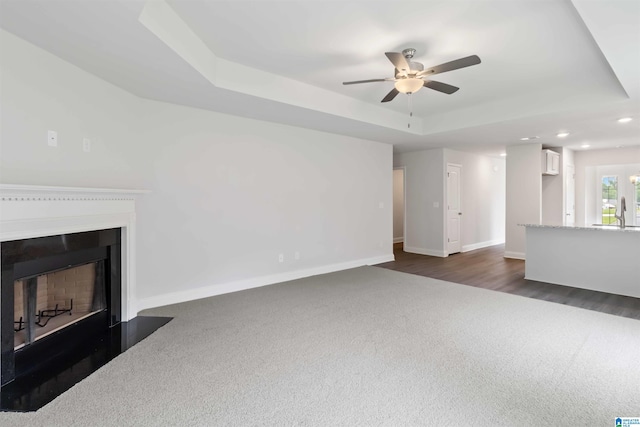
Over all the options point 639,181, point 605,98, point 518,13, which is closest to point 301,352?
point 518,13

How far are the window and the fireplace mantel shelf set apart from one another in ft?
30.8

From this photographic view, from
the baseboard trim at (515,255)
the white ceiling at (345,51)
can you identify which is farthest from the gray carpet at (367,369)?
the baseboard trim at (515,255)

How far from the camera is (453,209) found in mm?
7242

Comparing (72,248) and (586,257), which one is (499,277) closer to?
(586,257)

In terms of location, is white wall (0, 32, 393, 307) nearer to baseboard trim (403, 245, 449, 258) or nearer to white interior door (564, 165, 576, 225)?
baseboard trim (403, 245, 449, 258)

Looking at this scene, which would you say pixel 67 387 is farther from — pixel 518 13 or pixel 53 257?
pixel 518 13

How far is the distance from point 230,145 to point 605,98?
4603 mm

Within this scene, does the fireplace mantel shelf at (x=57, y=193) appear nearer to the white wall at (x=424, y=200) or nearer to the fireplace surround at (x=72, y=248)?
the fireplace surround at (x=72, y=248)

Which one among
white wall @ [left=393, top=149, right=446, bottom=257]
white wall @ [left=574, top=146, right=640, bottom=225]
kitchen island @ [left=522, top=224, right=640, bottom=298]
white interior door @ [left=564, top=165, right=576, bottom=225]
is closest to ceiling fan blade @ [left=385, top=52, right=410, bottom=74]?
kitchen island @ [left=522, top=224, right=640, bottom=298]

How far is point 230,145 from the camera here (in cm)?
432

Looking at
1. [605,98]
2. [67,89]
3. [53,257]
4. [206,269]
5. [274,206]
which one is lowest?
[206,269]

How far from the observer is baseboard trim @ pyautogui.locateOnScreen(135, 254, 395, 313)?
3.74 m

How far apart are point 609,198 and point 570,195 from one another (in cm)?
94

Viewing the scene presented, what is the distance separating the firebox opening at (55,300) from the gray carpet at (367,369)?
2.14 ft
